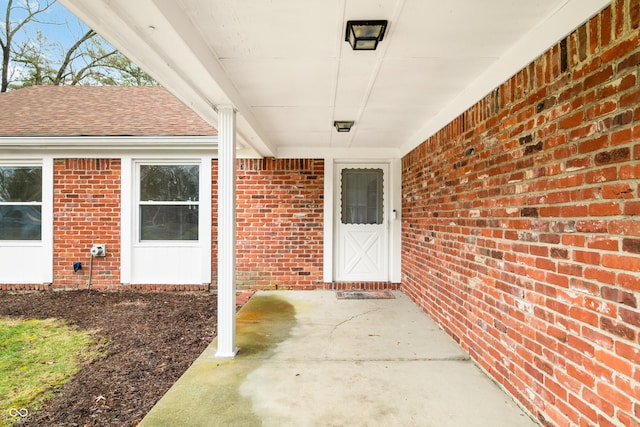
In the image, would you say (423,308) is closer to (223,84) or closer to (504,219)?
(504,219)

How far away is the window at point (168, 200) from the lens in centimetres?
623

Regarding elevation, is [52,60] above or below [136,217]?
above

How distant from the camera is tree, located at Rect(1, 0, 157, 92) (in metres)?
12.7

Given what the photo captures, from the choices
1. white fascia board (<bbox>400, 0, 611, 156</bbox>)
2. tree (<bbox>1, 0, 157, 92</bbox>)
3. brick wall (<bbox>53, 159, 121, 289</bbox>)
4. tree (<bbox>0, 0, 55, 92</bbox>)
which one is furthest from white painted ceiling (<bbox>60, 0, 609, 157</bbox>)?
tree (<bbox>0, 0, 55, 92</bbox>)

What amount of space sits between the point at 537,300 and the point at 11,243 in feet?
25.3

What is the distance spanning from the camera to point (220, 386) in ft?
9.23

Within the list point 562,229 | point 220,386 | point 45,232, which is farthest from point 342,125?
point 45,232

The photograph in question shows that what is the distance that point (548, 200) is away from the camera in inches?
87.5

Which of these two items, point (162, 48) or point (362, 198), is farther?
point (362, 198)

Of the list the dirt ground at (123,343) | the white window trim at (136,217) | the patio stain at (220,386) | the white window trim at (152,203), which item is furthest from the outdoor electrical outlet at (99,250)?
the patio stain at (220,386)

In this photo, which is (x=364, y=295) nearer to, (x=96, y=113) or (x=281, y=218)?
(x=281, y=218)

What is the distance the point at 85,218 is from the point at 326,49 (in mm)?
5514

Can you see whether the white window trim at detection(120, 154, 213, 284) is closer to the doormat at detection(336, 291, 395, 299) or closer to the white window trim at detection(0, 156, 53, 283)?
the white window trim at detection(0, 156, 53, 283)

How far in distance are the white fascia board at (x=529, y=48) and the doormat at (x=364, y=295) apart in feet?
9.74
